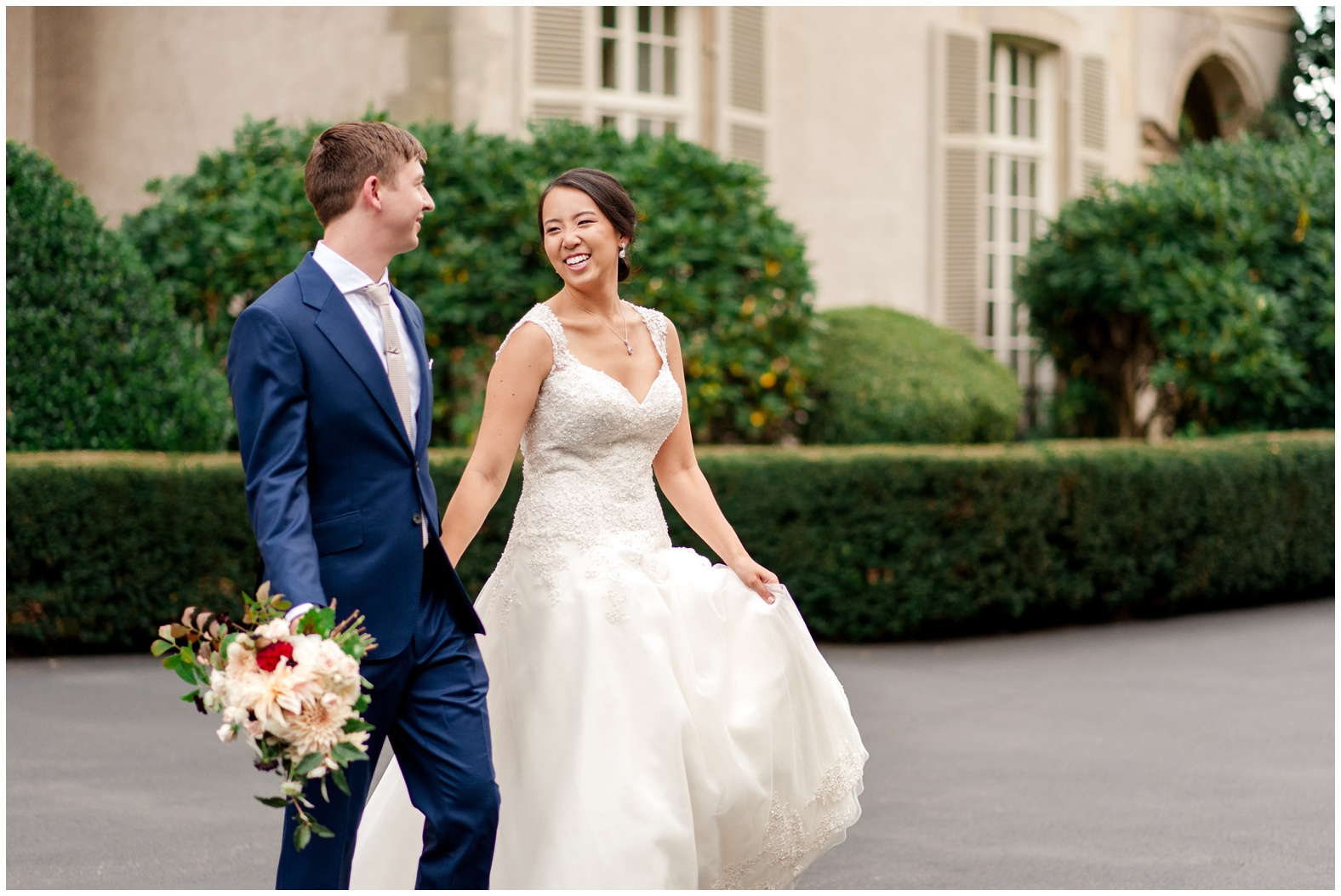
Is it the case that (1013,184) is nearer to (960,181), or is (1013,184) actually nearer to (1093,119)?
(960,181)

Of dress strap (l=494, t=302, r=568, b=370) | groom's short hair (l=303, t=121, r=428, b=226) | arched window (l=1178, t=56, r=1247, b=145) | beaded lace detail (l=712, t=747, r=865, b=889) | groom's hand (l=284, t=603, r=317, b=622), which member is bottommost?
beaded lace detail (l=712, t=747, r=865, b=889)

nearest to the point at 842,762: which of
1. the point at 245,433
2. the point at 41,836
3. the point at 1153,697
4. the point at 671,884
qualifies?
the point at 671,884

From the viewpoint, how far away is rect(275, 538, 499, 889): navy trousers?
118 inches

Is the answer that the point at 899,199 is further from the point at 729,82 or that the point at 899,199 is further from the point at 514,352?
the point at 514,352

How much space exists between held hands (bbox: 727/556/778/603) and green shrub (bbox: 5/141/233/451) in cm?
→ 568

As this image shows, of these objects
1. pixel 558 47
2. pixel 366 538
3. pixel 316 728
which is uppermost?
pixel 558 47

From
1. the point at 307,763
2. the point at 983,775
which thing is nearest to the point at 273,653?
the point at 307,763

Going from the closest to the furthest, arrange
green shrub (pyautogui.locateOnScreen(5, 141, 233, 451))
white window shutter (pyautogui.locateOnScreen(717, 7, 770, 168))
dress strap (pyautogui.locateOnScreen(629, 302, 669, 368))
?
dress strap (pyautogui.locateOnScreen(629, 302, 669, 368)), green shrub (pyautogui.locateOnScreen(5, 141, 233, 451)), white window shutter (pyautogui.locateOnScreen(717, 7, 770, 168))

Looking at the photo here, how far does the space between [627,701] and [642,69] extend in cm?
952

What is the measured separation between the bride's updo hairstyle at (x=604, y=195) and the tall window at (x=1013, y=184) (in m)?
11.3

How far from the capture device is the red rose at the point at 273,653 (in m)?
2.56

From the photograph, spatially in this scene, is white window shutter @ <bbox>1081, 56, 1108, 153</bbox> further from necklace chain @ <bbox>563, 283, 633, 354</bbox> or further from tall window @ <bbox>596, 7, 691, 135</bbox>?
necklace chain @ <bbox>563, 283, 633, 354</bbox>

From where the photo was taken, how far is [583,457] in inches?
144

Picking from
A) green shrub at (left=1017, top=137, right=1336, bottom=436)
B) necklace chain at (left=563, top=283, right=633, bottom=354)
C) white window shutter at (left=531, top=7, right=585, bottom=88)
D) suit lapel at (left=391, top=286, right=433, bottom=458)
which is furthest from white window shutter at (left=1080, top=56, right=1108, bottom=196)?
suit lapel at (left=391, top=286, right=433, bottom=458)
